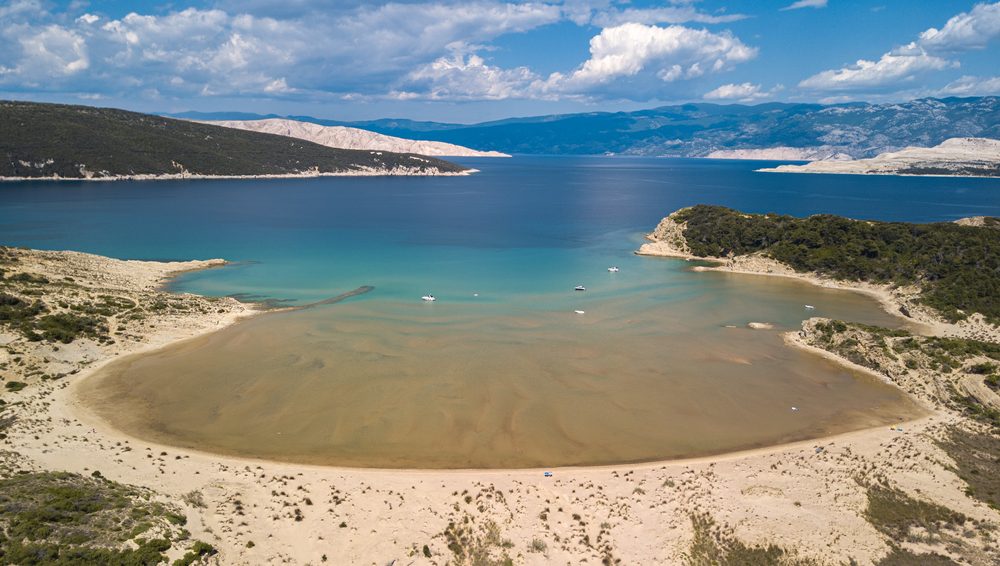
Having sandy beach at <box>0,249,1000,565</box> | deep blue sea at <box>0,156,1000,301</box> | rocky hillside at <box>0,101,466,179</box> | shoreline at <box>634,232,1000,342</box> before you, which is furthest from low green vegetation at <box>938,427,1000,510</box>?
rocky hillside at <box>0,101,466,179</box>

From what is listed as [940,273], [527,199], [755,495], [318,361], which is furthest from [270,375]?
[527,199]

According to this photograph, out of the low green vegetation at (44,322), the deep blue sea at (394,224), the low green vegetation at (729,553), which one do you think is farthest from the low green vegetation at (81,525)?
the deep blue sea at (394,224)

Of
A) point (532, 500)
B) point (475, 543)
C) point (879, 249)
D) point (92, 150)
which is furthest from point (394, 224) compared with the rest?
point (92, 150)

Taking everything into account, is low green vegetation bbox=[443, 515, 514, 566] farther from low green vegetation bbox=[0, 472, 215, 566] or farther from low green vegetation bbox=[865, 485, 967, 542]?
low green vegetation bbox=[865, 485, 967, 542]

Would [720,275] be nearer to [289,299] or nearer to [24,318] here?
[289,299]

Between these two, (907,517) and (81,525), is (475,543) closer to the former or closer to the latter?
(81,525)

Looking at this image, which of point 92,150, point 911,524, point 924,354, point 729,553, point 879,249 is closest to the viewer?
point 729,553
